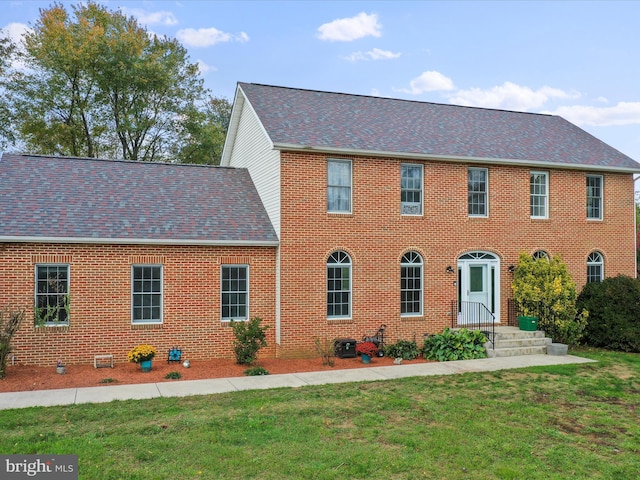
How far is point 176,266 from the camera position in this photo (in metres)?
14.6

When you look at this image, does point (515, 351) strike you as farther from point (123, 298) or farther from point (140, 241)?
point (123, 298)

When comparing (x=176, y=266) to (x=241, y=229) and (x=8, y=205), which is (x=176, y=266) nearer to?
(x=241, y=229)

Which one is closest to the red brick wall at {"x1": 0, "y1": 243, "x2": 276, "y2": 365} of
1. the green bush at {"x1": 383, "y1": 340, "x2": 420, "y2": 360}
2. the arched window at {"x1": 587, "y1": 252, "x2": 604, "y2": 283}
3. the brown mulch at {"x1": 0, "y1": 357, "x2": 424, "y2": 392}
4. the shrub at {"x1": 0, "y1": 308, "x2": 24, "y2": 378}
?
the shrub at {"x1": 0, "y1": 308, "x2": 24, "y2": 378}

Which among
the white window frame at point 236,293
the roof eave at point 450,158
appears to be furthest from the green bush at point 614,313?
the white window frame at point 236,293

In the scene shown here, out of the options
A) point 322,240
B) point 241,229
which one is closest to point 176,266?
point 241,229

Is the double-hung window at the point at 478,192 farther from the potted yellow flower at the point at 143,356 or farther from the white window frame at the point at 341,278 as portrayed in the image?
the potted yellow flower at the point at 143,356

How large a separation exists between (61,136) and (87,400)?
2597 cm

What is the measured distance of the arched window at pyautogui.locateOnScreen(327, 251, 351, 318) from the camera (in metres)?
15.8

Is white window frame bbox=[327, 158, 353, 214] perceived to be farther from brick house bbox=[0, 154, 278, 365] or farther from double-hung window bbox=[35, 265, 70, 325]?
double-hung window bbox=[35, 265, 70, 325]

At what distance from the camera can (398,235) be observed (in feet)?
54.1

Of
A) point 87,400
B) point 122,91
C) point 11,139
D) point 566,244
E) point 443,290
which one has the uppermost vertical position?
point 122,91

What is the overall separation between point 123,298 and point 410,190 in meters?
8.94

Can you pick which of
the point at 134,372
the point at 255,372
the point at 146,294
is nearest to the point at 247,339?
the point at 255,372

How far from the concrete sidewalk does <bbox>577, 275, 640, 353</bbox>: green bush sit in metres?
2.36
